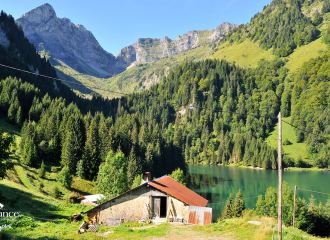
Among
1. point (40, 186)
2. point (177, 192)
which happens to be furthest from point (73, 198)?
point (177, 192)

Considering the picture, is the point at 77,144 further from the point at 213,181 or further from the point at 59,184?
the point at 213,181

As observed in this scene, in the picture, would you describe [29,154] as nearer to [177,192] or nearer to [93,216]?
[93,216]

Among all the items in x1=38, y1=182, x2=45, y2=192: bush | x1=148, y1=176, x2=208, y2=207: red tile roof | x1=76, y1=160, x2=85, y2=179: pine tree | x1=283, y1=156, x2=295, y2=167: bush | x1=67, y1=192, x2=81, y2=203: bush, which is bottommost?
x1=283, y1=156, x2=295, y2=167: bush

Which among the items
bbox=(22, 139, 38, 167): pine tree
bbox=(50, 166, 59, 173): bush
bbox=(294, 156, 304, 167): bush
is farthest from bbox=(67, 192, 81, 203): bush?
bbox=(294, 156, 304, 167): bush

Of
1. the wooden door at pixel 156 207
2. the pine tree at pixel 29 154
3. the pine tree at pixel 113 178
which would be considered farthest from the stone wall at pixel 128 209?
the pine tree at pixel 29 154

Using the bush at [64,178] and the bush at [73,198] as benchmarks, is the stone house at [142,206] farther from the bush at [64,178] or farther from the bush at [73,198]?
the bush at [64,178]

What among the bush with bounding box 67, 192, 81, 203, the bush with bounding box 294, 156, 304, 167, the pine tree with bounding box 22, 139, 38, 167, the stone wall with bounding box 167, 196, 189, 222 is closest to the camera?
the stone wall with bounding box 167, 196, 189, 222

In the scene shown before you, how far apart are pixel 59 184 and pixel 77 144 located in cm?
1600

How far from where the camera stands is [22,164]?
6112 cm

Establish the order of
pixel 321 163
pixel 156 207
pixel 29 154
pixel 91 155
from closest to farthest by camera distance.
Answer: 1. pixel 156 207
2. pixel 29 154
3. pixel 91 155
4. pixel 321 163

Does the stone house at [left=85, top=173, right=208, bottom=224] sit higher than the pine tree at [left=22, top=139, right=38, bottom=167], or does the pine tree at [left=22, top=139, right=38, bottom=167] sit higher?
the pine tree at [left=22, top=139, right=38, bottom=167]

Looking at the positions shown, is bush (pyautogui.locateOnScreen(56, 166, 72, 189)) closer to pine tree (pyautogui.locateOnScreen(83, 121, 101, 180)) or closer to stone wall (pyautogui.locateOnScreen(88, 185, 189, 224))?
pine tree (pyautogui.locateOnScreen(83, 121, 101, 180))

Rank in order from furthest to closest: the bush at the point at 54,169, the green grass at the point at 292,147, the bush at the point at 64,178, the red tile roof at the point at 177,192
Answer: the green grass at the point at 292,147
the bush at the point at 54,169
the bush at the point at 64,178
the red tile roof at the point at 177,192

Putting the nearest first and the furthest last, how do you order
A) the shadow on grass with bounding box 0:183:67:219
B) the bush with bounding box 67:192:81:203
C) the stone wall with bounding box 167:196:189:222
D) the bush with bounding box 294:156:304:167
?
1. the stone wall with bounding box 167:196:189:222
2. the shadow on grass with bounding box 0:183:67:219
3. the bush with bounding box 67:192:81:203
4. the bush with bounding box 294:156:304:167
